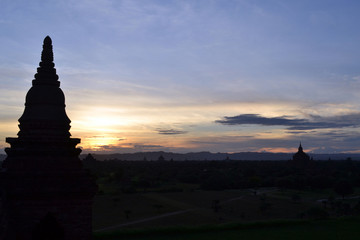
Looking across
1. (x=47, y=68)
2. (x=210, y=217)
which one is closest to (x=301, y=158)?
(x=210, y=217)

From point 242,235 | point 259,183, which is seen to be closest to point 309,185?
point 259,183

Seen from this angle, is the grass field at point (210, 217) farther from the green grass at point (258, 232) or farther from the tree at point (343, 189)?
the tree at point (343, 189)

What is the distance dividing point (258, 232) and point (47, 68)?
1711 cm

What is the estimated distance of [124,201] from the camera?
4762cm

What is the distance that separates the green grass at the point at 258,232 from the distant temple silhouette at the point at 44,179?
12.2m

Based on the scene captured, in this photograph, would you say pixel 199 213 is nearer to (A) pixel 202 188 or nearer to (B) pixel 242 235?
(B) pixel 242 235

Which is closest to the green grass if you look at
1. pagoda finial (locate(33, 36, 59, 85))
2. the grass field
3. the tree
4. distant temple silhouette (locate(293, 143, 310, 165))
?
the grass field

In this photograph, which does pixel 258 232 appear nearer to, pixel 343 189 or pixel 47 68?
pixel 47 68

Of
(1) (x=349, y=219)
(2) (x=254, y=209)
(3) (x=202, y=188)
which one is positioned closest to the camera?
(1) (x=349, y=219)

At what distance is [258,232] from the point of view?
73.7ft

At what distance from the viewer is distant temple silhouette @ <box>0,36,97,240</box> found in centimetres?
836

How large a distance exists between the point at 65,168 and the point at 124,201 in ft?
132

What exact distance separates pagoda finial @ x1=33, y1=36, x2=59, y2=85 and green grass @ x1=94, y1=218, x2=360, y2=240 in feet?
42.1

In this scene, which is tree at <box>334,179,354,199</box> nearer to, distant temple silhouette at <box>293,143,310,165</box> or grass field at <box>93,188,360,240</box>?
grass field at <box>93,188,360,240</box>
